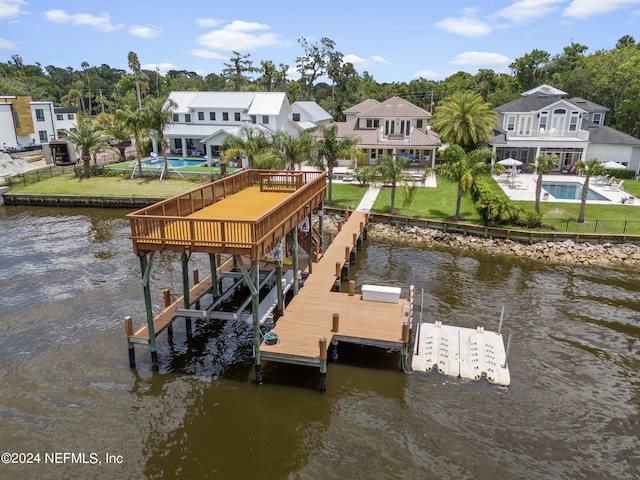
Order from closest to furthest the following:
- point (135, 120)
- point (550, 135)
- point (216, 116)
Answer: point (135, 120) → point (550, 135) → point (216, 116)

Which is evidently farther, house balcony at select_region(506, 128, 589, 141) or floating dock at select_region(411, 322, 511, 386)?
house balcony at select_region(506, 128, 589, 141)

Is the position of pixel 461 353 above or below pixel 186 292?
below

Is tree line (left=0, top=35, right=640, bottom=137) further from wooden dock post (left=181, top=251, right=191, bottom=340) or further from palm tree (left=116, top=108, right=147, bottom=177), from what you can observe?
wooden dock post (left=181, top=251, right=191, bottom=340)

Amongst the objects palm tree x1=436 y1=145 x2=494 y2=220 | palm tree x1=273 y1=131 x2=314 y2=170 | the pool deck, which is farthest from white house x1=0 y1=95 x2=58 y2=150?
the pool deck

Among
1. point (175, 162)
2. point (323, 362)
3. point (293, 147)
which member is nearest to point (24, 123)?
point (175, 162)

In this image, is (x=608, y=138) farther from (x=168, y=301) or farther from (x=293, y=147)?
(x=168, y=301)

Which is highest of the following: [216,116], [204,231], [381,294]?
[216,116]

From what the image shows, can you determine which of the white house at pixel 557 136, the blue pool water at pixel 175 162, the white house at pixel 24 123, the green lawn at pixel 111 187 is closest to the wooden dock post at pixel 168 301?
the green lawn at pixel 111 187

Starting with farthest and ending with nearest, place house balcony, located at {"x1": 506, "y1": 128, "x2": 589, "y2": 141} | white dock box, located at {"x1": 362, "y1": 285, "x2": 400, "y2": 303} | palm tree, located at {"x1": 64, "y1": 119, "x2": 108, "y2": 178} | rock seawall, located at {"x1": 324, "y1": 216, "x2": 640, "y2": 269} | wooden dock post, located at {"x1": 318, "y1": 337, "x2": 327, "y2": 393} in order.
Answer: house balcony, located at {"x1": 506, "y1": 128, "x2": 589, "y2": 141} < palm tree, located at {"x1": 64, "y1": 119, "x2": 108, "y2": 178} < rock seawall, located at {"x1": 324, "y1": 216, "x2": 640, "y2": 269} < white dock box, located at {"x1": 362, "y1": 285, "x2": 400, "y2": 303} < wooden dock post, located at {"x1": 318, "y1": 337, "x2": 327, "y2": 393}
